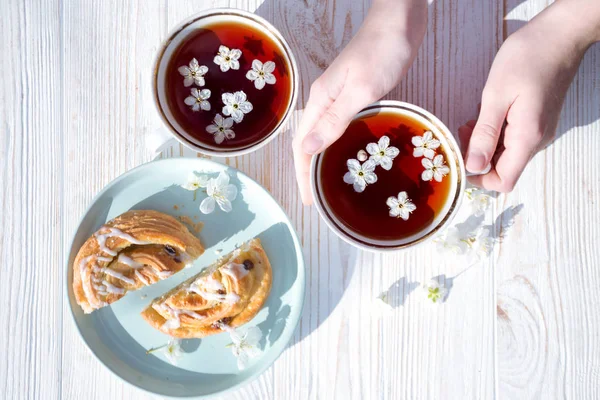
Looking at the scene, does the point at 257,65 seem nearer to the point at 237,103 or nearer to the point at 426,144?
the point at 237,103

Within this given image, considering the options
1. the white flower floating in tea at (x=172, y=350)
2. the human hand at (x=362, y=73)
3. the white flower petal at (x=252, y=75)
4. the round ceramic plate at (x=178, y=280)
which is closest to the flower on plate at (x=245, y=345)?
the round ceramic plate at (x=178, y=280)

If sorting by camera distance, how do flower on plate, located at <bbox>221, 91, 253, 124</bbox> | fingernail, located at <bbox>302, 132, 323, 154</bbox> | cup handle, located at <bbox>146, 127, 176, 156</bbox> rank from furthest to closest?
cup handle, located at <bbox>146, 127, 176, 156</bbox> < flower on plate, located at <bbox>221, 91, 253, 124</bbox> < fingernail, located at <bbox>302, 132, 323, 154</bbox>

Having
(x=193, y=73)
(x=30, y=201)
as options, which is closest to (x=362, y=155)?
(x=193, y=73)

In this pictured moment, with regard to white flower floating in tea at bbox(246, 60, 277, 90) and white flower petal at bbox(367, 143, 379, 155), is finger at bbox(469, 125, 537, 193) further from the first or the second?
white flower floating in tea at bbox(246, 60, 277, 90)

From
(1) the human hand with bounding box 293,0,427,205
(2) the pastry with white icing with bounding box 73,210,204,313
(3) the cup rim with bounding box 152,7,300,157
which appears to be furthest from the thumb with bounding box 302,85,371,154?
(2) the pastry with white icing with bounding box 73,210,204,313

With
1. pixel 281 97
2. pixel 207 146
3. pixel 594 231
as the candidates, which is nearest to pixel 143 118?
pixel 207 146

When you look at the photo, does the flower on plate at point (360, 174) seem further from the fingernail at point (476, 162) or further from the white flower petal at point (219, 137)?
the white flower petal at point (219, 137)

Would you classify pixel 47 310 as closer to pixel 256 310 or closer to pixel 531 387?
pixel 256 310
